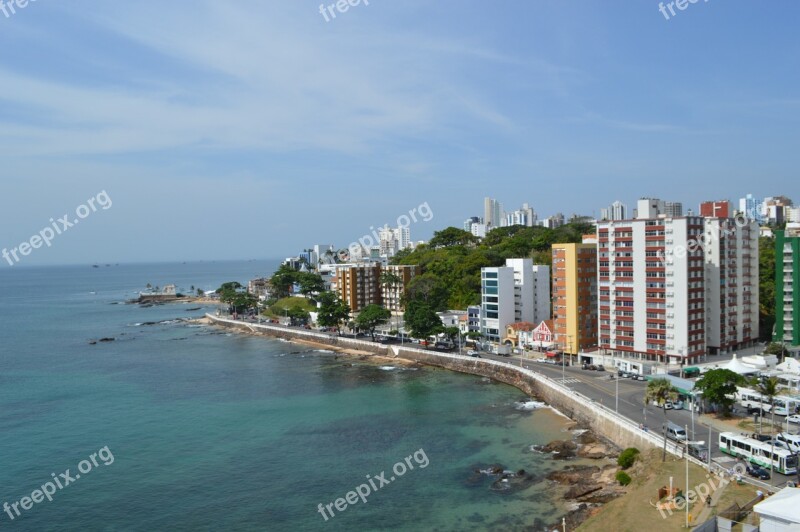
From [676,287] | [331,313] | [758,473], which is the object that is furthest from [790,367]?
[331,313]

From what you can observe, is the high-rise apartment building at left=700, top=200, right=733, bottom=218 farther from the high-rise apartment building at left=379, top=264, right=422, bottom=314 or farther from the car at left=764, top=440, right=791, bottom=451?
the high-rise apartment building at left=379, top=264, right=422, bottom=314

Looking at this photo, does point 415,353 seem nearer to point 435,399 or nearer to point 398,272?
point 435,399

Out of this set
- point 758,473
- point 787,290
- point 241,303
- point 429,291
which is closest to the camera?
point 758,473

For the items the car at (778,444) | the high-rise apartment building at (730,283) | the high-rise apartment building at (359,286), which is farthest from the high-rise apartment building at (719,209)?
the high-rise apartment building at (359,286)

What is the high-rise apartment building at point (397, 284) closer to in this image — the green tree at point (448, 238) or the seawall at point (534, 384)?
the seawall at point (534, 384)

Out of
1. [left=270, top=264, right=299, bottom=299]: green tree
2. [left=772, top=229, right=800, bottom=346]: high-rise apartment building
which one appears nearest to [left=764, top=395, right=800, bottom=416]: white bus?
[left=772, top=229, right=800, bottom=346]: high-rise apartment building

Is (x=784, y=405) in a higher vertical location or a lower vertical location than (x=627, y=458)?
higher

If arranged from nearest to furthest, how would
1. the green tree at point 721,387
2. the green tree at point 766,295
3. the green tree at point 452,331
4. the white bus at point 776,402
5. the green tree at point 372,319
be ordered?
the green tree at point 721,387 < the white bus at point 776,402 < the green tree at point 766,295 < the green tree at point 452,331 < the green tree at point 372,319

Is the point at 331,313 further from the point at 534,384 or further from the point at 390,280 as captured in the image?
the point at 534,384
